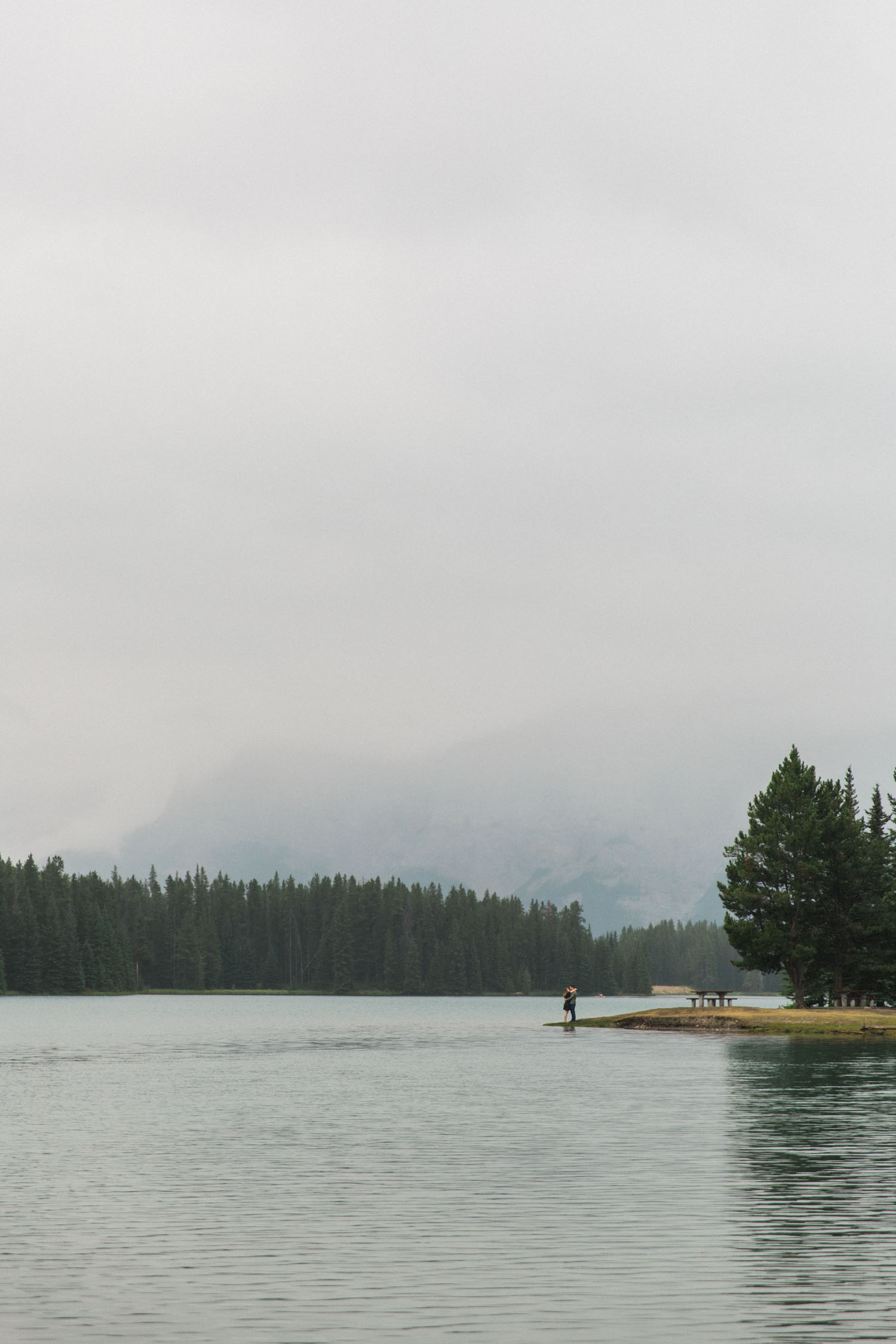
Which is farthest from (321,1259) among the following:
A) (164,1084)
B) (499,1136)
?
(164,1084)

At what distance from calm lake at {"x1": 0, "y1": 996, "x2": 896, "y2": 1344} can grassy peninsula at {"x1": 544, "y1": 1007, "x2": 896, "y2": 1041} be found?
30066mm

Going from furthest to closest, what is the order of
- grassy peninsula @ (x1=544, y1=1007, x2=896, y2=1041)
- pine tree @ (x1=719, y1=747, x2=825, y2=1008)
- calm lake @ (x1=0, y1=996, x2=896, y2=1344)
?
pine tree @ (x1=719, y1=747, x2=825, y2=1008)
grassy peninsula @ (x1=544, y1=1007, x2=896, y2=1041)
calm lake @ (x1=0, y1=996, x2=896, y2=1344)


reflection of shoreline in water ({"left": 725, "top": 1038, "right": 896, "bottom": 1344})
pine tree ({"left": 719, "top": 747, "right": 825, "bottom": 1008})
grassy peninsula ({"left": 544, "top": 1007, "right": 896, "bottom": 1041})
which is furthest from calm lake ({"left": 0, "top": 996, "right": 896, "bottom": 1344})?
pine tree ({"left": 719, "top": 747, "right": 825, "bottom": 1008})

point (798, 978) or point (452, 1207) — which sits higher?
point (452, 1207)

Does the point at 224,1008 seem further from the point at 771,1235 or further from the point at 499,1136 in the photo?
the point at 771,1235

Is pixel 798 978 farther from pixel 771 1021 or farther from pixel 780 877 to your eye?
pixel 771 1021

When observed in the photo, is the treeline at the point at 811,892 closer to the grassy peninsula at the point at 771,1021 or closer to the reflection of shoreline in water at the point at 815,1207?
the grassy peninsula at the point at 771,1021

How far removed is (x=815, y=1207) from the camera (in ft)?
80.7

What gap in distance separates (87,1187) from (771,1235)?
13482 mm

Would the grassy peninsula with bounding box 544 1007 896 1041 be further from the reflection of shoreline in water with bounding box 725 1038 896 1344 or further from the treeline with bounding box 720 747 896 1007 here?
the reflection of shoreline in water with bounding box 725 1038 896 1344

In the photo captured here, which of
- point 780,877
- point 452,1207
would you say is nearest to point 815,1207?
point 452,1207

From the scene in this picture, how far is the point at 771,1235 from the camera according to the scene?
21.9 metres

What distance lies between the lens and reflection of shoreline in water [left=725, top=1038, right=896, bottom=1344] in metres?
17.0

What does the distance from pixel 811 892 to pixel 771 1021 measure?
41.0ft
